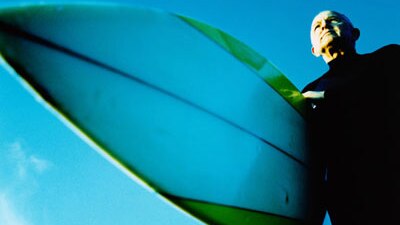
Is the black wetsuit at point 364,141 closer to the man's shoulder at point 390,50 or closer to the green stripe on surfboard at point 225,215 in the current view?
the man's shoulder at point 390,50

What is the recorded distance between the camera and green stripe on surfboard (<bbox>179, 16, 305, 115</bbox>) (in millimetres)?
2506

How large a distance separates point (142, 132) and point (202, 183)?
44 cm

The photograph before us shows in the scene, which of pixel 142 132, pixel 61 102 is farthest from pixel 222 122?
pixel 61 102

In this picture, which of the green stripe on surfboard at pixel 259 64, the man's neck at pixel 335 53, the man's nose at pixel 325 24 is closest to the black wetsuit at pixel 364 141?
the green stripe on surfboard at pixel 259 64

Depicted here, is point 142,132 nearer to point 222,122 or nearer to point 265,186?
point 222,122

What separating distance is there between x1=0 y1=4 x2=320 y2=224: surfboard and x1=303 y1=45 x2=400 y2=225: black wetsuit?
0.92 feet

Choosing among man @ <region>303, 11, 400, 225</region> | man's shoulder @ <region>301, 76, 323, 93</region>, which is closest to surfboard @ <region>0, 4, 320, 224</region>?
man @ <region>303, 11, 400, 225</region>

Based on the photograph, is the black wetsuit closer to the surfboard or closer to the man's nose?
the surfboard

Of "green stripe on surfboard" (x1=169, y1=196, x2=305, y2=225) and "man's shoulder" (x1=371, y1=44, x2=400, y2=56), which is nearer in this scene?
"green stripe on surfboard" (x1=169, y1=196, x2=305, y2=225)

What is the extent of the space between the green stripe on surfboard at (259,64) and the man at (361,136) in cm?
12

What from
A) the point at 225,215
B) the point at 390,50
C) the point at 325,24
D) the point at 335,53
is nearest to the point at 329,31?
the point at 325,24

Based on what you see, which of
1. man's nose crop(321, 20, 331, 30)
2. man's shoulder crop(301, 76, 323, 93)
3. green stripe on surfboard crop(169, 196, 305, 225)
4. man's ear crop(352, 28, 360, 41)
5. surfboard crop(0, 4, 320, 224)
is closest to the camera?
surfboard crop(0, 4, 320, 224)

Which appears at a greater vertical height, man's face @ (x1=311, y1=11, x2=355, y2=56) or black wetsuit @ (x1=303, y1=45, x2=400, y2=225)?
man's face @ (x1=311, y1=11, x2=355, y2=56)

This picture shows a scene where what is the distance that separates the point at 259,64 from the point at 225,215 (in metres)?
1.15
